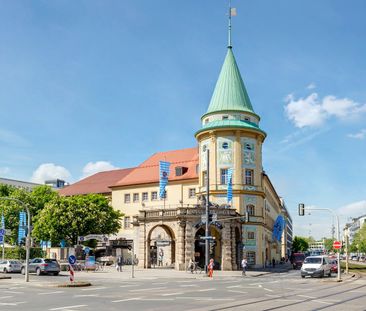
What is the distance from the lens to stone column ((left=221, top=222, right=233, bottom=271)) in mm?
53487

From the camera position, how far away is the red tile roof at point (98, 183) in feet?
291

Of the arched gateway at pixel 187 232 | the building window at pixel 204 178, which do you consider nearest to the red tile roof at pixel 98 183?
the building window at pixel 204 178

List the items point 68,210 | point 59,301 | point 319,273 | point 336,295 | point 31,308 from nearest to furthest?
point 31,308 → point 59,301 → point 336,295 → point 319,273 → point 68,210

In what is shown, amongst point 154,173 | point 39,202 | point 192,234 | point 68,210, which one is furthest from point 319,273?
point 39,202

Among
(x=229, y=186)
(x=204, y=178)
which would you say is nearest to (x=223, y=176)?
(x=204, y=178)

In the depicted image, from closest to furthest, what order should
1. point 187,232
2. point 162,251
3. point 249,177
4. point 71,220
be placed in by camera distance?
1. point 187,232
2. point 71,220
3. point 249,177
4. point 162,251

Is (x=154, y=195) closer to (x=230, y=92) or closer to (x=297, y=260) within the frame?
(x=230, y=92)

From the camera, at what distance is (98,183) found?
9156 centimetres

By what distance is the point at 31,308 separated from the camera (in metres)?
17.6

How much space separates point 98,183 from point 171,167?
19.5 metres

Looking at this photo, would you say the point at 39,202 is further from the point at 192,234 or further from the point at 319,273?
the point at 319,273

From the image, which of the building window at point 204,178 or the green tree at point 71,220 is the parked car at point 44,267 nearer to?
the green tree at point 71,220

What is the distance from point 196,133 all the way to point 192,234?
1757cm

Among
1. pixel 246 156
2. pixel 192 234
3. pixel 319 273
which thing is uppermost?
pixel 246 156
